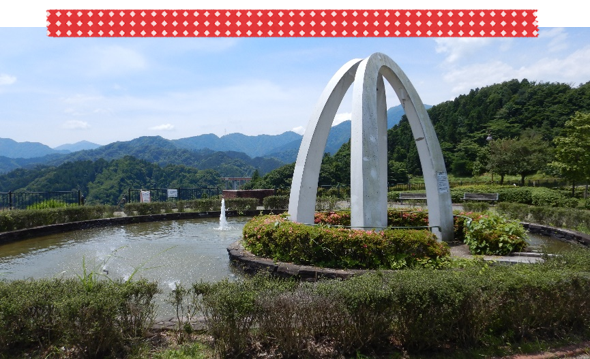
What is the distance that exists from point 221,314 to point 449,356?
90.3 inches

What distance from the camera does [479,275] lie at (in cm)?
451

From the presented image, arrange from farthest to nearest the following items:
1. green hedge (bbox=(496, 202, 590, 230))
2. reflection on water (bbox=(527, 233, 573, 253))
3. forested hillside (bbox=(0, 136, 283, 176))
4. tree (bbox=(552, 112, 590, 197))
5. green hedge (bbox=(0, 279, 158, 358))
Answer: forested hillside (bbox=(0, 136, 283, 176))
tree (bbox=(552, 112, 590, 197))
green hedge (bbox=(496, 202, 590, 230))
reflection on water (bbox=(527, 233, 573, 253))
green hedge (bbox=(0, 279, 158, 358))

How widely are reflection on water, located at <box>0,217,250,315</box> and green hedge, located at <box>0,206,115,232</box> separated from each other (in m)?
0.92

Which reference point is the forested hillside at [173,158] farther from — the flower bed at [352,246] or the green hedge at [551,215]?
the flower bed at [352,246]

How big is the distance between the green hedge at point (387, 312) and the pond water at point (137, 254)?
6.72 ft

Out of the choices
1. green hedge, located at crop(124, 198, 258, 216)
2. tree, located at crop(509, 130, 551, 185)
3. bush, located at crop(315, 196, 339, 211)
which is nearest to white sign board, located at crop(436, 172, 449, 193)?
bush, located at crop(315, 196, 339, 211)

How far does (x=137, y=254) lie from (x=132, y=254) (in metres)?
0.13

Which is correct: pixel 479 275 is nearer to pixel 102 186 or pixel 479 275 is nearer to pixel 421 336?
pixel 421 336

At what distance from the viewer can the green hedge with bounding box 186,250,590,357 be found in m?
3.79

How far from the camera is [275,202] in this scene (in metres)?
19.8

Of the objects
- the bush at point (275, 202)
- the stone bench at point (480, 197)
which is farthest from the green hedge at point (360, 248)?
the stone bench at point (480, 197)

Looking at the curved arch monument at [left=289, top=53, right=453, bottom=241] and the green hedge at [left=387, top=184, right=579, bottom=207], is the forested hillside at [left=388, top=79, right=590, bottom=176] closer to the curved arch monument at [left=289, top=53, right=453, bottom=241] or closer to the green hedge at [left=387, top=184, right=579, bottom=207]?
the green hedge at [left=387, top=184, right=579, bottom=207]

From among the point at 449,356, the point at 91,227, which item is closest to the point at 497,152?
the point at 91,227

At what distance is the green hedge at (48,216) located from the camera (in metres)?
12.1
